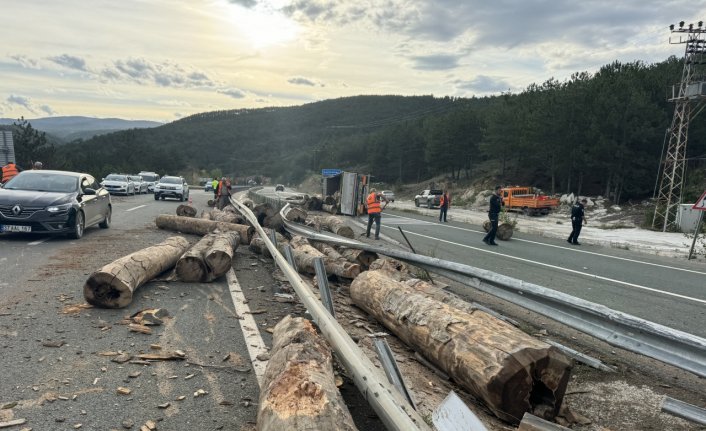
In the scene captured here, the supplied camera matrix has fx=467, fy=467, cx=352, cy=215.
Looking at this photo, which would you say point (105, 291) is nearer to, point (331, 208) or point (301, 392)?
point (301, 392)

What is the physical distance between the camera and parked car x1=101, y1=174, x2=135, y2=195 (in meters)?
29.7

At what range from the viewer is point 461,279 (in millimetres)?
5914

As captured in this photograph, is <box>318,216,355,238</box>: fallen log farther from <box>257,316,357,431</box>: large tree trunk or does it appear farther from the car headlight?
<box>257,316,357,431</box>: large tree trunk

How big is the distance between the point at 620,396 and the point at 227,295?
15.5 ft

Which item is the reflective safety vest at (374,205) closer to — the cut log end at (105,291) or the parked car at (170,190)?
the cut log end at (105,291)

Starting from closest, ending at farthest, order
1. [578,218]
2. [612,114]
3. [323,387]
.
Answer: [323,387]
[578,218]
[612,114]

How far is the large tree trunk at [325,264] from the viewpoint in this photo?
7.31 metres

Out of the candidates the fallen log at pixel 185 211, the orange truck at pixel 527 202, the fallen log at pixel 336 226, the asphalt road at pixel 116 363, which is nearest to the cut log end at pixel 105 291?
the asphalt road at pixel 116 363

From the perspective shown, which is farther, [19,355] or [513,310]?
[513,310]

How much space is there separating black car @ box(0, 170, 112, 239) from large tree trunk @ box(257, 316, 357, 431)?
26.6 feet

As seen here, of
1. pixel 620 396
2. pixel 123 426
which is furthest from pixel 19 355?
pixel 620 396

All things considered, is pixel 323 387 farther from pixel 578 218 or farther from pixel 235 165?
pixel 235 165

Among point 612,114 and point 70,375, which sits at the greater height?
point 612,114

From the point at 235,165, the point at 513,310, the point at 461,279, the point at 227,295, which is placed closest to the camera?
the point at 461,279
